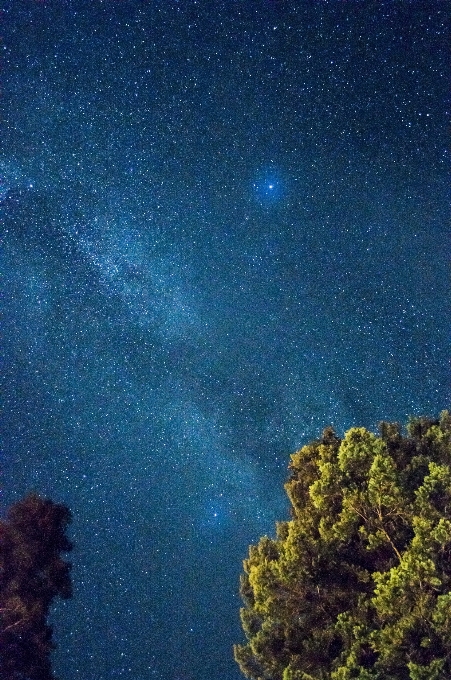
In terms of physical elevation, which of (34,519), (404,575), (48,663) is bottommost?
(404,575)

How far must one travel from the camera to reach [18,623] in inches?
642

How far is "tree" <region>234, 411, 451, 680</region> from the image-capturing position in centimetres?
1141

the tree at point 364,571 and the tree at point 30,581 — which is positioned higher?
the tree at point 30,581

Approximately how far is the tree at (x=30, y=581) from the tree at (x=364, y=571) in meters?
5.99

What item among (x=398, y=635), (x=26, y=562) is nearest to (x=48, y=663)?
(x=26, y=562)

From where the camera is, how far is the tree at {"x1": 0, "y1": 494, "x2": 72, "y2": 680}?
53.8ft

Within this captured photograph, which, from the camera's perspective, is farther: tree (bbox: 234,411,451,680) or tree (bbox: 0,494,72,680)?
tree (bbox: 0,494,72,680)

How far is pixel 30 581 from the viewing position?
1716 centimetres

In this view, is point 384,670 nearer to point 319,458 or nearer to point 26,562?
point 319,458

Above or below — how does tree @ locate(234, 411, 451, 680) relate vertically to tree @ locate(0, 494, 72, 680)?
below

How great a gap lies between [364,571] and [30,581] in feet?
31.6

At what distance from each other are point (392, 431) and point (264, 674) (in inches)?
241

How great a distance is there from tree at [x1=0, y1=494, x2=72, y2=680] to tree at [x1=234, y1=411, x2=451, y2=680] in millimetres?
5994

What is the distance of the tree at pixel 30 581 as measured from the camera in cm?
1639
